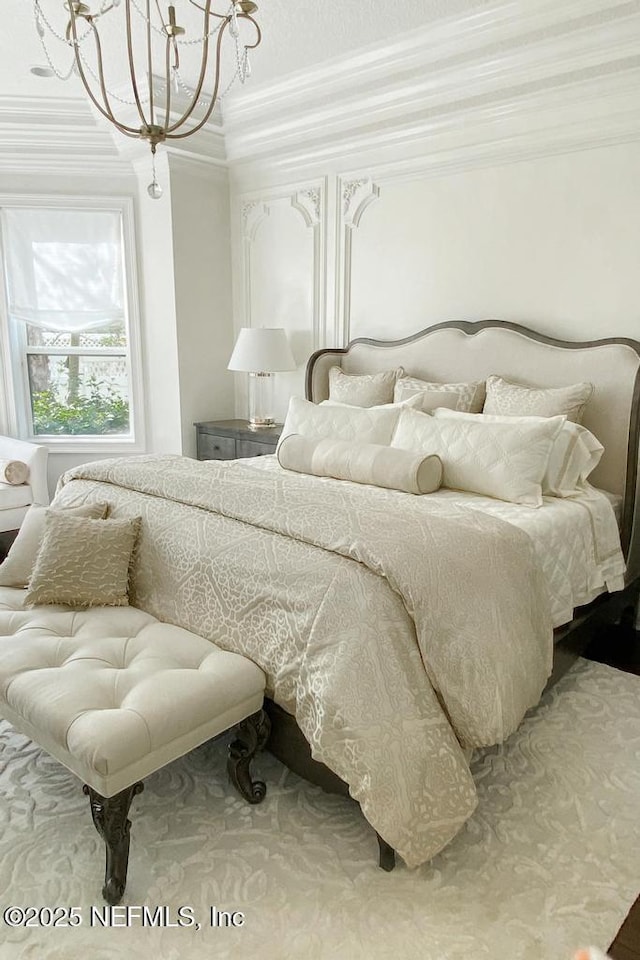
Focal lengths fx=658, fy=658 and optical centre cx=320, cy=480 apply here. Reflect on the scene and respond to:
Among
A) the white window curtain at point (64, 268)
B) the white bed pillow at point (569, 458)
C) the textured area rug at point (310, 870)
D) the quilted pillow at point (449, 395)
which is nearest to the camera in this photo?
the textured area rug at point (310, 870)

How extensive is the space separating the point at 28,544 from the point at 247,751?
3.78ft

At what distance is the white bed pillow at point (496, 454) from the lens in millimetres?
2617

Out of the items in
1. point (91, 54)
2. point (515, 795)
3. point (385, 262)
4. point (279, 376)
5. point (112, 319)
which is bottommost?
point (515, 795)

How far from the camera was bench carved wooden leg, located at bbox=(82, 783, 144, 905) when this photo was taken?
1.58 m

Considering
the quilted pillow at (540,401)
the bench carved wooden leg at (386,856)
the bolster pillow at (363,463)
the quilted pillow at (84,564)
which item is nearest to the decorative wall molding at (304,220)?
the bolster pillow at (363,463)

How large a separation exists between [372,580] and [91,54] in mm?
3313

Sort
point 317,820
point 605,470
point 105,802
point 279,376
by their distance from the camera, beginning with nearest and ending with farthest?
point 105,802 < point 317,820 < point 605,470 < point 279,376

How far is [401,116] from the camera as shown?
3.41m

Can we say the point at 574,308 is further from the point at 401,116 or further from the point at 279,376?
the point at 279,376

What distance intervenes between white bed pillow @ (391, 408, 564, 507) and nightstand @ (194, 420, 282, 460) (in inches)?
53.9

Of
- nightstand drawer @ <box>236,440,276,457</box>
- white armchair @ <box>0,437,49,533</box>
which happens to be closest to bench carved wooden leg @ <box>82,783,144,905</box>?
nightstand drawer @ <box>236,440,276,457</box>

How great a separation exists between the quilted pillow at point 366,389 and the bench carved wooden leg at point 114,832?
8.03 feet

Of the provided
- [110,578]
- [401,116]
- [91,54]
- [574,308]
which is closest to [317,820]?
[110,578]

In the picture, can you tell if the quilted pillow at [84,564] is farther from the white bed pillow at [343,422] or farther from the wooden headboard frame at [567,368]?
the wooden headboard frame at [567,368]
